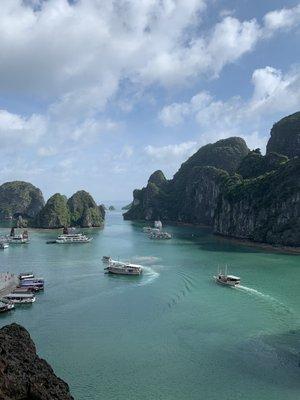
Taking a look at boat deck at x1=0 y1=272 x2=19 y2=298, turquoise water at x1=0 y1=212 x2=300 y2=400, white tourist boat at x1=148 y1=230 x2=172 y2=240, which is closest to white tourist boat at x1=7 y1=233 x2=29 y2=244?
white tourist boat at x1=148 y1=230 x2=172 y2=240

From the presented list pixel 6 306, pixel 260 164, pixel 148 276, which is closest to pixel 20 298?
pixel 6 306

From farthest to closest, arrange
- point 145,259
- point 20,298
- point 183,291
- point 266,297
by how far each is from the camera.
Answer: point 145,259 < point 183,291 < point 266,297 < point 20,298

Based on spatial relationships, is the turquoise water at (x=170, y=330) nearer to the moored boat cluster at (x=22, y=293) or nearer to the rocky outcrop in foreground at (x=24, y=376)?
the moored boat cluster at (x=22, y=293)

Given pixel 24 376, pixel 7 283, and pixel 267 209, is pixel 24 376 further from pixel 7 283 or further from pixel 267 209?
pixel 267 209

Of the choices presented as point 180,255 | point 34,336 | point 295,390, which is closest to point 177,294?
point 34,336

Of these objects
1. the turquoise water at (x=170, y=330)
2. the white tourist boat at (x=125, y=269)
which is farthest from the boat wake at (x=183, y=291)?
the white tourist boat at (x=125, y=269)

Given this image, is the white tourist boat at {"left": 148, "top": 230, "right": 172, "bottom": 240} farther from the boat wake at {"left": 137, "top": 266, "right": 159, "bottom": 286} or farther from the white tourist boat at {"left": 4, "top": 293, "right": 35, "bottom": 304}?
the white tourist boat at {"left": 4, "top": 293, "right": 35, "bottom": 304}

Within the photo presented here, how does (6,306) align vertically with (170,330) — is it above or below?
above
